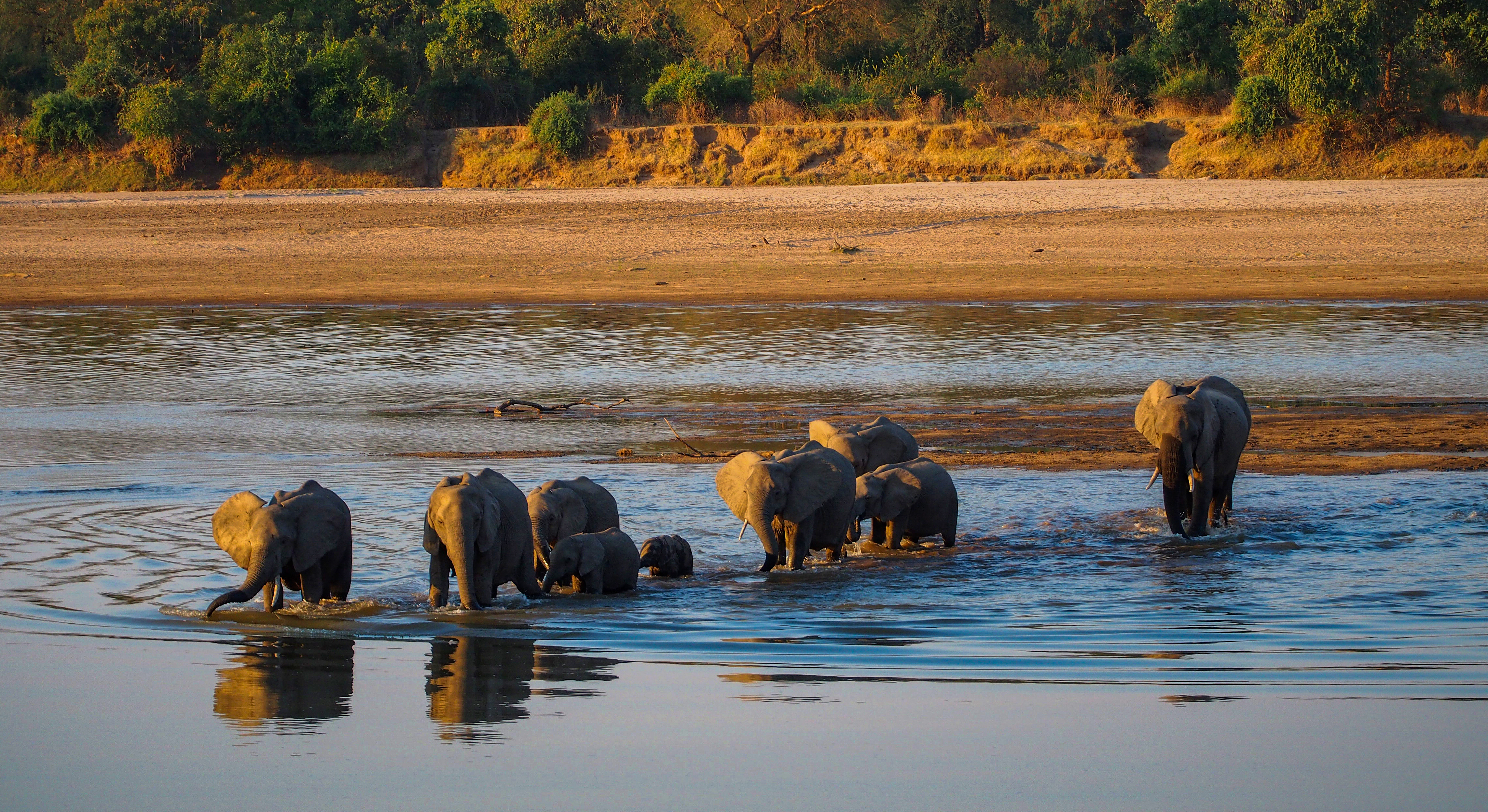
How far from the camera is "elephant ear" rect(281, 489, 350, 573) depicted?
302 inches

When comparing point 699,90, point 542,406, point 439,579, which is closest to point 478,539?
point 439,579

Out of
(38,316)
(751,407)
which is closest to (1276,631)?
(751,407)

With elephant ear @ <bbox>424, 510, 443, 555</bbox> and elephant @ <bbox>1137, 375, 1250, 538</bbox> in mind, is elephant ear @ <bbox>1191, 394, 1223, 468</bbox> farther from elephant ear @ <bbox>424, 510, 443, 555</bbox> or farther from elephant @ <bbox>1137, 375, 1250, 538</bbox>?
elephant ear @ <bbox>424, 510, 443, 555</bbox>

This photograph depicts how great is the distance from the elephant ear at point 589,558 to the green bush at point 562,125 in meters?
28.6

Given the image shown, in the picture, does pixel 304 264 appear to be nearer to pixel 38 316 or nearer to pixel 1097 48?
pixel 38 316

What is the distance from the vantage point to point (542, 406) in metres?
14.6

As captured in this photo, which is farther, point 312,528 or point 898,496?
point 898,496

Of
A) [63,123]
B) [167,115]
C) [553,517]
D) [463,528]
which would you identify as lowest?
[553,517]

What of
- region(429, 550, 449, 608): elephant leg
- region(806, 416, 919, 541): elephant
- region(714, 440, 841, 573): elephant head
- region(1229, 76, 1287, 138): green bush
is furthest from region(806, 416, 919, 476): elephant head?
region(1229, 76, 1287, 138): green bush

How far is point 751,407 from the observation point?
46.8 ft

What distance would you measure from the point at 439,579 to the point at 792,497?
2.15m

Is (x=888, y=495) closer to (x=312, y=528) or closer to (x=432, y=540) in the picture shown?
(x=432, y=540)

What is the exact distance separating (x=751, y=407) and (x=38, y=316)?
1228 centimetres

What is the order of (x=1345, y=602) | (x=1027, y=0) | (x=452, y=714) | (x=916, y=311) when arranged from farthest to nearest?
(x=1027, y=0) → (x=916, y=311) → (x=1345, y=602) → (x=452, y=714)
